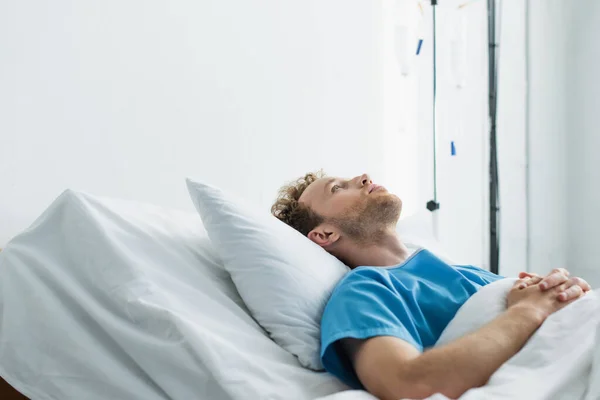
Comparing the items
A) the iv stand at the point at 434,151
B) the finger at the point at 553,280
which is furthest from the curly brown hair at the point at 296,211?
the iv stand at the point at 434,151

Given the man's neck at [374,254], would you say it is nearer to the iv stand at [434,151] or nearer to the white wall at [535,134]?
the iv stand at [434,151]

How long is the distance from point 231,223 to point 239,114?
2.29 ft

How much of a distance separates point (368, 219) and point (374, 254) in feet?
0.27

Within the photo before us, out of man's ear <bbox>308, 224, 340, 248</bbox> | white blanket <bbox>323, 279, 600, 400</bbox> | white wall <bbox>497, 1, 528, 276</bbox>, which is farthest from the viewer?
white wall <bbox>497, 1, 528, 276</bbox>

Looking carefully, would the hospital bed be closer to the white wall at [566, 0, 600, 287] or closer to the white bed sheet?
the white bed sheet

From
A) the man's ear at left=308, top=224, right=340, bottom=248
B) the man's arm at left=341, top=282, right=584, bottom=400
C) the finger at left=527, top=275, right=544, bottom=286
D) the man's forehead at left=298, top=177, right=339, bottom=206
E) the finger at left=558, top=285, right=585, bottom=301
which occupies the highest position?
the man's forehead at left=298, top=177, right=339, bottom=206

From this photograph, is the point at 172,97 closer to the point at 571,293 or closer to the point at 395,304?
the point at 395,304

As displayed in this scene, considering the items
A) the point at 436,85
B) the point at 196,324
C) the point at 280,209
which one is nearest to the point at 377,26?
the point at 436,85

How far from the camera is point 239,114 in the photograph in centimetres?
183

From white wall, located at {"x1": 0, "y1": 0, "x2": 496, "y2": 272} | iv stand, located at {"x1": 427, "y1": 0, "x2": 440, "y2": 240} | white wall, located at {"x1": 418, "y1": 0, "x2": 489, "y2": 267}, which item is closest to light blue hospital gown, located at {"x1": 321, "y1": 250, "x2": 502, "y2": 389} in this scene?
white wall, located at {"x1": 0, "y1": 0, "x2": 496, "y2": 272}

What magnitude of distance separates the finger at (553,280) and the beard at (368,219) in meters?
0.42

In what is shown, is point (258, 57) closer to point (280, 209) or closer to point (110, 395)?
point (280, 209)

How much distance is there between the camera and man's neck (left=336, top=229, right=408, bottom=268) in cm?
147

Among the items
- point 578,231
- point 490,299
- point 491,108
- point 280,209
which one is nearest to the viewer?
point 490,299
